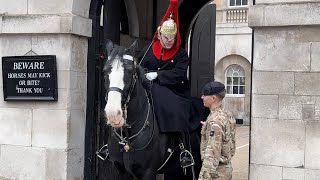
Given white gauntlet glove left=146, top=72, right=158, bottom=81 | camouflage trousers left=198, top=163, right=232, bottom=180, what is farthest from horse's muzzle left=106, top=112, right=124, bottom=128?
white gauntlet glove left=146, top=72, right=158, bottom=81

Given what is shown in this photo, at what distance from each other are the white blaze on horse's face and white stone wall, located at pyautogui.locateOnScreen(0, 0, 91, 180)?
1581mm

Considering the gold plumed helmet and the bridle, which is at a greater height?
the gold plumed helmet

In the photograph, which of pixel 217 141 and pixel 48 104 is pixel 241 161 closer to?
pixel 48 104

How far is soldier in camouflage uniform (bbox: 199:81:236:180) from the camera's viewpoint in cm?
438

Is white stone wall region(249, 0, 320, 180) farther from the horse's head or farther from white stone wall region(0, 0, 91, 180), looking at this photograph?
white stone wall region(0, 0, 91, 180)

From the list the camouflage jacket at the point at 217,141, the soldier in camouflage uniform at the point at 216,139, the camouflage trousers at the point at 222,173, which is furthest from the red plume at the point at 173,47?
the camouflage trousers at the point at 222,173

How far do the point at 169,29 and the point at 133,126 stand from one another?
1193 mm

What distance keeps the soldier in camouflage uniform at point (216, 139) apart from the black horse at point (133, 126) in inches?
30.4

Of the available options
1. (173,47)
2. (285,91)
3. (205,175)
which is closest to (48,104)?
(173,47)

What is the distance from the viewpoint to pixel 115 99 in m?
4.52

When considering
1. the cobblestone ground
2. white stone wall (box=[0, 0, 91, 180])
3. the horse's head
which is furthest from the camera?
the cobblestone ground

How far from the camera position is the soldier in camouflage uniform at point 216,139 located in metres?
4.38

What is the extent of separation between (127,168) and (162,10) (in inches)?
191

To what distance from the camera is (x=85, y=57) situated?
21.1ft
